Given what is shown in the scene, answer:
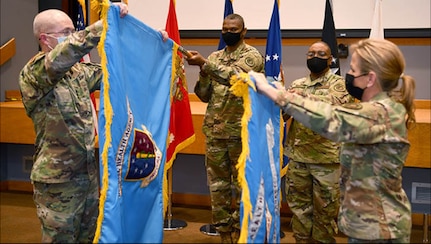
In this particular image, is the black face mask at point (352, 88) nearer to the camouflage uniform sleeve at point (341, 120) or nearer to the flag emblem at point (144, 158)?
the camouflage uniform sleeve at point (341, 120)

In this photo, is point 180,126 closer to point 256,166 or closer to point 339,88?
point 339,88

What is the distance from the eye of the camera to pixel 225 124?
13.0 feet

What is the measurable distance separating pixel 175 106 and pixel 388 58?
2391 millimetres

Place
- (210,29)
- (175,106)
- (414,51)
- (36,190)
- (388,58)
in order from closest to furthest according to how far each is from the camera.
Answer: (388,58) → (36,190) → (175,106) → (414,51) → (210,29)

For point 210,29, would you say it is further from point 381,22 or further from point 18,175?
point 18,175

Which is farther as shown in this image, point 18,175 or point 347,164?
point 18,175

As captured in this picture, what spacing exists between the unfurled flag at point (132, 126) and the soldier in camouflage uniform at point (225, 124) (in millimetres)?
1069

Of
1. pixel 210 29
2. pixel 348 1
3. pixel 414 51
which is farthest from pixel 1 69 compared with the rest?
pixel 414 51

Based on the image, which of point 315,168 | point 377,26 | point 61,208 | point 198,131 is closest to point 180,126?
point 198,131

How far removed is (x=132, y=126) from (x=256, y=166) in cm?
60

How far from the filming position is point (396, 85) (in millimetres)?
2254

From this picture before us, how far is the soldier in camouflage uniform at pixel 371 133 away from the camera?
2.12 m

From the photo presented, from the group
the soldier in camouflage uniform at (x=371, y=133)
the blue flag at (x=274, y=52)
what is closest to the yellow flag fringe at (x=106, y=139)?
the soldier in camouflage uniform at (x=371, y=133)

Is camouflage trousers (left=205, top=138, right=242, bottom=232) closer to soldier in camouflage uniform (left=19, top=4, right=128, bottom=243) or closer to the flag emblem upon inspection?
the flag emblem
